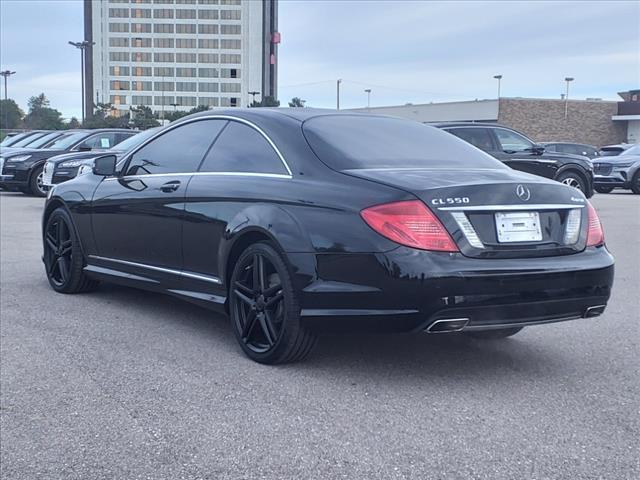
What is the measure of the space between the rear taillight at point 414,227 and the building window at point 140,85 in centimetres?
13456

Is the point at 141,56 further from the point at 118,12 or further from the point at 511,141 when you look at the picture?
the point at 511,141

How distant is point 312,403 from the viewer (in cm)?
409

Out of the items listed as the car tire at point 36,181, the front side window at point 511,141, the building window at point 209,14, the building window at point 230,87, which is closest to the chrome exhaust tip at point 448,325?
the front side window at point 511,141

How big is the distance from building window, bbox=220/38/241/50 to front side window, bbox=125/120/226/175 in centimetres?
12749

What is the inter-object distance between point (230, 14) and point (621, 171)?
115 metres

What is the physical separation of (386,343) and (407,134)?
1.39 m

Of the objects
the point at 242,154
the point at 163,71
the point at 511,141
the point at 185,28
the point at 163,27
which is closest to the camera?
the point at 242,154

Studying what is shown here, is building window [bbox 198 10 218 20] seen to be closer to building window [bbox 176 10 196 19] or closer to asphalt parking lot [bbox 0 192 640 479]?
building window [bbox 176 10 196 19]

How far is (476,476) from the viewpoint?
3.22 m

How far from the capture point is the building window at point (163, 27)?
13225 cm

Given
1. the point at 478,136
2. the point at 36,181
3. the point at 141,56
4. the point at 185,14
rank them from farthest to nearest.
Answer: the point at 141,56 → the point at 185,14 → the point at 36,181 → the point at 478,136

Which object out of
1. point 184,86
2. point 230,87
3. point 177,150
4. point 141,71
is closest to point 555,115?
point 177,150

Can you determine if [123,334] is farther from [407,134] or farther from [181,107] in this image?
[181,107]

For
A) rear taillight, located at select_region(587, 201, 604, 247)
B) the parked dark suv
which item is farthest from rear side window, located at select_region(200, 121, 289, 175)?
the parked dark suv
